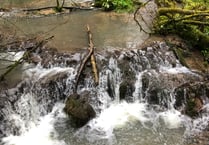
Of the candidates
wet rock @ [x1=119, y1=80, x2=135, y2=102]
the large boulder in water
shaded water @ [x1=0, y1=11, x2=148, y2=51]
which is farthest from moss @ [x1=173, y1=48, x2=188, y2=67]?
the large boulder in water

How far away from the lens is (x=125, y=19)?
13844mm

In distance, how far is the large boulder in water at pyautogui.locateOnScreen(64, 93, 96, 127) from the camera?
929cm

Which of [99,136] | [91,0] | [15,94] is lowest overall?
[99,136]

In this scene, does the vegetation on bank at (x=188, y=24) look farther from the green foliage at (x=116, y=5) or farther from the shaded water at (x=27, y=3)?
the shaded water at (x=27, y=3)

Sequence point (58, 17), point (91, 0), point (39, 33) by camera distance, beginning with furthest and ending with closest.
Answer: point (91, 0) → point (58, 17) → point (39, 33)

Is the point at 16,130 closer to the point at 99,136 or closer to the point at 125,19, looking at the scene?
the point at 99,136

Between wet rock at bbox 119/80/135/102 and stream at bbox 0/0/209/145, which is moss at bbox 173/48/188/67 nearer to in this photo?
stream at bbox 0/0/209/145

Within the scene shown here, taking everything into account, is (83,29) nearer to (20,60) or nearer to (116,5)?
(116,5)

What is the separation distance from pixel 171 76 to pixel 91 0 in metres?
7.04

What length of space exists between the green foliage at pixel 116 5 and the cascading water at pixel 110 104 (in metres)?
4.05

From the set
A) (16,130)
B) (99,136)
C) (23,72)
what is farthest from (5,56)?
(99,136)

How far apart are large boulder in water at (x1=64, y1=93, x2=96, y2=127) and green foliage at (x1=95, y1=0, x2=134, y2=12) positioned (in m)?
6.06

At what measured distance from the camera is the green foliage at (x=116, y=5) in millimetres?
14812

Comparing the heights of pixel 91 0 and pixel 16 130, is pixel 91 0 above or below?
above
